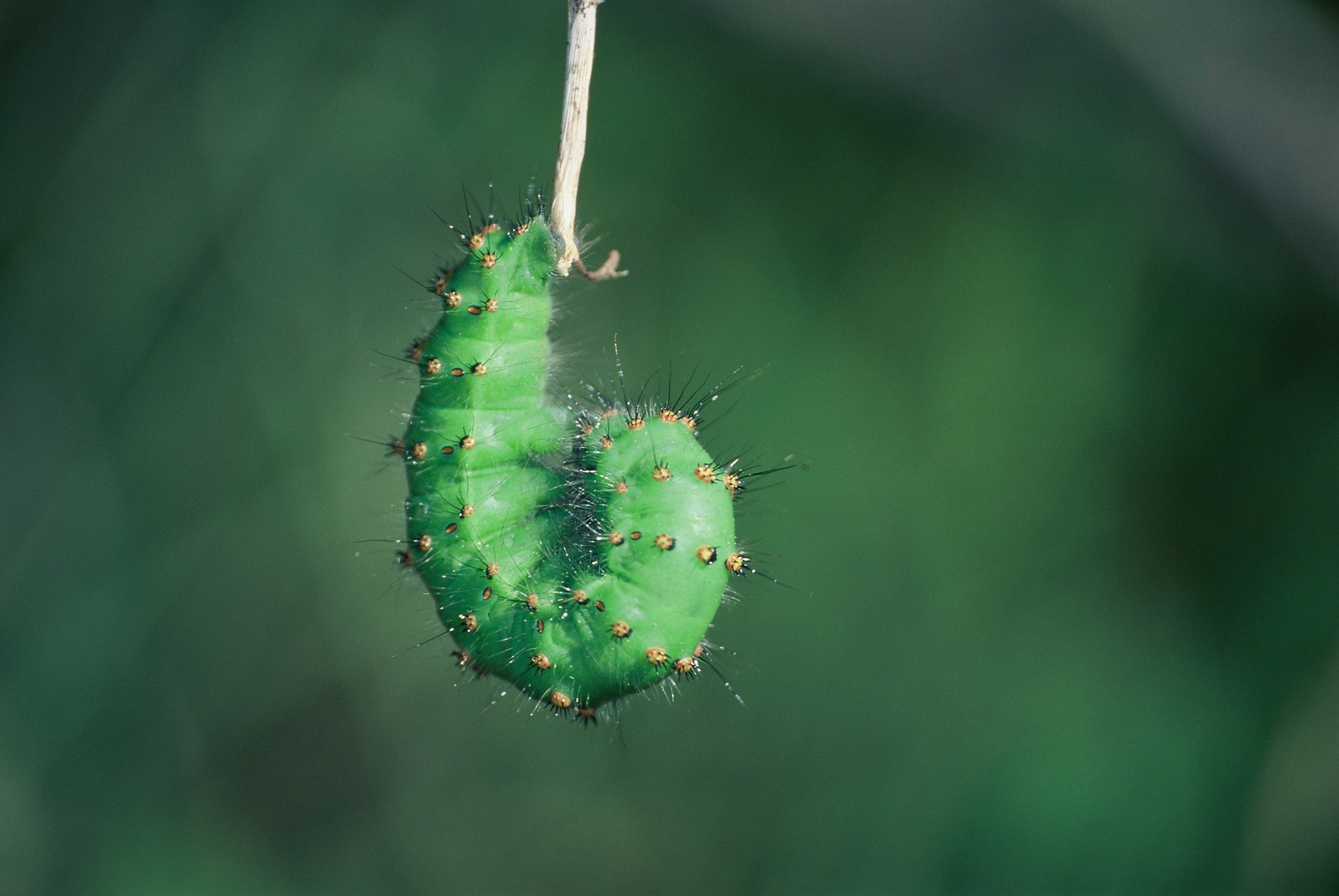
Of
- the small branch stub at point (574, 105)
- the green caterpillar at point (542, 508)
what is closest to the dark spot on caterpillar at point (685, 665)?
the green caterpillar at point (542, 508)

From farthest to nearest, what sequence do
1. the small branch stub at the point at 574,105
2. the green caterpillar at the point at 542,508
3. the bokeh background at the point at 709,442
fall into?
the bokeh background at the point at 709,442
the green caterpillar at the point at 542,508
the small branch stub at the point at 574,105

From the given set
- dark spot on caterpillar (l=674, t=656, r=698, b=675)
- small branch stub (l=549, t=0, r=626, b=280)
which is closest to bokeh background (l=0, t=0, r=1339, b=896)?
dark spot on caterpillar (l=674, t=656, r=698, b=675)

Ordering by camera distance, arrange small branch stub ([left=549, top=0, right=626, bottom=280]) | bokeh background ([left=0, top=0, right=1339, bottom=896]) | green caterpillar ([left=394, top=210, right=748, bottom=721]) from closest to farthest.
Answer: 1. small branch stub ([left=549, top=0, right=626, bottom=280])
2. green caterpillar ([left=394, top=210, right=748, bottom=721])
3. bokeh background ([left=0, top=0, right=1339, bottom=896])

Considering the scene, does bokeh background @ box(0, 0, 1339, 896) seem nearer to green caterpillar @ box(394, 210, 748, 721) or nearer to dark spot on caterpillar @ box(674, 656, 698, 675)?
green caterpillar @ box(394, 210, 748, 721)

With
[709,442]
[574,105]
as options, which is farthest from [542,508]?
[709,442]

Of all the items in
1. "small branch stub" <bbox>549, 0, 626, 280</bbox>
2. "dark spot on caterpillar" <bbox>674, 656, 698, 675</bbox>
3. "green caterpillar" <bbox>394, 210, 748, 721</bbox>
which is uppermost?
"small branch stub" <bbox>549, 0, 626, 280</bbox>

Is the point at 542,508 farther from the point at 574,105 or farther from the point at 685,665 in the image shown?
the point at 574,105

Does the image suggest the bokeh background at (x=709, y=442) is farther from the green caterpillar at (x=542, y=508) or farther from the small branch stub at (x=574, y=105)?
the small branch stub at (x=574, y=105)
